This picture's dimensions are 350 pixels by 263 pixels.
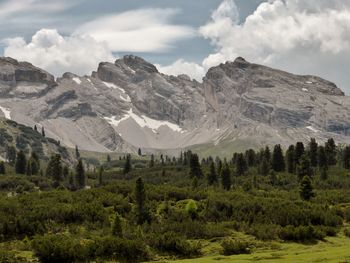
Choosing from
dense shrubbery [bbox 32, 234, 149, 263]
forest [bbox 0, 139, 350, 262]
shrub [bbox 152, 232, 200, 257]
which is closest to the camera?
dense shrubbery [bbox 32, 234, 149, 263]

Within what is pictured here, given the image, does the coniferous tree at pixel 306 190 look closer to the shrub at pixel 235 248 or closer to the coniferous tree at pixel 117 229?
the shrub at pixel 235 248

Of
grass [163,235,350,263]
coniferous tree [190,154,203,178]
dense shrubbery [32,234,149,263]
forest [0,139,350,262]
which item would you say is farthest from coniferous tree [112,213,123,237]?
coniferous tree [190,154,203,178]

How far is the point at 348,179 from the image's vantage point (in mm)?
170250

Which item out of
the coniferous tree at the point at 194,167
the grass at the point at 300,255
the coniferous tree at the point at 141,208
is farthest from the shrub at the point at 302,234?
the coniferous tree at the point at 194,167

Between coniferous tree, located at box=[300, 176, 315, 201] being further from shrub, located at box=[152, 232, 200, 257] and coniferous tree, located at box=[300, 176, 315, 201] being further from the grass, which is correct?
shrub, located at box=[152, 232, 200, 257]

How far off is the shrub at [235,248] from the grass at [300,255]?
78.9 inches

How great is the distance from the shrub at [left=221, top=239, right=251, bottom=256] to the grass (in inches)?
78.9

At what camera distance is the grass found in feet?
173

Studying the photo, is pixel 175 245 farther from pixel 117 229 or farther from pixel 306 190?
pixel 306 190

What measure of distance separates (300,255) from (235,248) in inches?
520

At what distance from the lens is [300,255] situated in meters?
58.8

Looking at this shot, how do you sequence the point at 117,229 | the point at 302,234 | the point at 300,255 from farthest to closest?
1. the point at 117,229
2. the point at 302,234
3. the point at 300,255

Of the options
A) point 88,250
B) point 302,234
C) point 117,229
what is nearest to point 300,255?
point 302,234

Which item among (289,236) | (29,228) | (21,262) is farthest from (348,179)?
(21,262)
